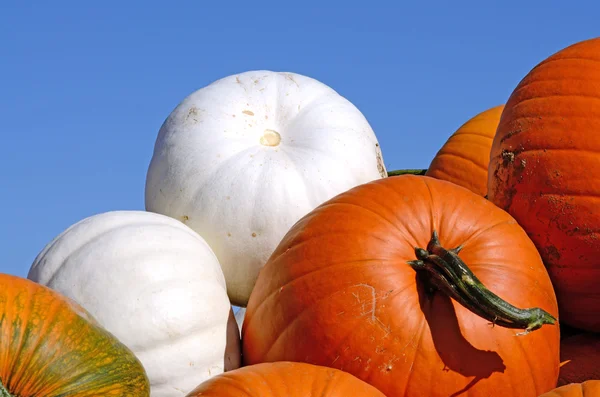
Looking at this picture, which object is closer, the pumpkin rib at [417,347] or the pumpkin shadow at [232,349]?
the pumpkin rib at [417,347]

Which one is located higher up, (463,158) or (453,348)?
(463,158)

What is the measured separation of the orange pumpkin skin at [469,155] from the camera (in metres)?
3.68

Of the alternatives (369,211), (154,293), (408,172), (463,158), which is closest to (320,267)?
(369,211)

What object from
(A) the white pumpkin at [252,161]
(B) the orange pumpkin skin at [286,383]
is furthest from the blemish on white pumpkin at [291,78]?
(B) the orange pumpkin skin at [286,383]

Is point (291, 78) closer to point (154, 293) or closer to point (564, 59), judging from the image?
point (564, 59)

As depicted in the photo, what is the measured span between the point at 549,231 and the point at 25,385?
1.73 metres

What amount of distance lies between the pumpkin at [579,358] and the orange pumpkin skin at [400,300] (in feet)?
0.91

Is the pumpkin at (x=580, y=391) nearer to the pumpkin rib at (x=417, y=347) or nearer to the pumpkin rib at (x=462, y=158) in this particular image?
the pumpkin rib at (x=417, y=347)

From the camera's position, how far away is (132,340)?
249 cm

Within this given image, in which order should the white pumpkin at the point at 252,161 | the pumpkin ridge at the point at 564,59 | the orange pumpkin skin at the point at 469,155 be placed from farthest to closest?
the orange pumpkin skin at the point at 469,155 → the white pumpkin at the point at 252,161 → the pumpkin ridge at the point at 564,59

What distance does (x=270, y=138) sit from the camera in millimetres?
3258

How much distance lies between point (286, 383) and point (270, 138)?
1481 millimetres

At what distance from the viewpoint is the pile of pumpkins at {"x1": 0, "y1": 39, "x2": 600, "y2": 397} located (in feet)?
6.63

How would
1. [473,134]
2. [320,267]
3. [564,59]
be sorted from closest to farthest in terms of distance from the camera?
[320,267]
[564,59]
[473,134]
